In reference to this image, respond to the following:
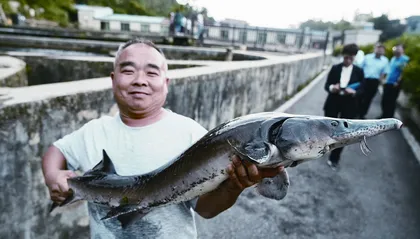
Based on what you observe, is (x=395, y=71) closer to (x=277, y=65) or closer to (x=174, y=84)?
(x=277, y=65)

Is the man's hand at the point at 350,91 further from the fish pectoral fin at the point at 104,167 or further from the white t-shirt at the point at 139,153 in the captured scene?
the fish pectoral fin at the point at 104,167

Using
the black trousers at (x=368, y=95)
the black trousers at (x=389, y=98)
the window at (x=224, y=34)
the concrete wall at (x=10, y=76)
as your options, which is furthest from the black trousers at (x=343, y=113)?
the window at (x=224, y=34)

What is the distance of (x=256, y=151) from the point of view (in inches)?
43.8

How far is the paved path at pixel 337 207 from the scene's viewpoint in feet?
11.3

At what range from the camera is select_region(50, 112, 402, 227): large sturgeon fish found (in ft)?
3.61

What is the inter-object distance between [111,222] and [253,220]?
2411mm

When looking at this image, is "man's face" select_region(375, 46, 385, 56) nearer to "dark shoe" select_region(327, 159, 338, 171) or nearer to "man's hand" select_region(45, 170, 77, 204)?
"dark shoe" select_region(327, 159, 338, 171)

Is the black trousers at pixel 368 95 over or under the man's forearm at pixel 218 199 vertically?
under

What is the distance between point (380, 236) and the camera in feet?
11.1

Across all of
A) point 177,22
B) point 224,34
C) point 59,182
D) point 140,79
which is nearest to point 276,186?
point 140,79

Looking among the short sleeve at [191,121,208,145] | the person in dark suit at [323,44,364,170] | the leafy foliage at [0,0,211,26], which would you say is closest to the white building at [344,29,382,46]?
the leafy foliage at [0,0,211,26]

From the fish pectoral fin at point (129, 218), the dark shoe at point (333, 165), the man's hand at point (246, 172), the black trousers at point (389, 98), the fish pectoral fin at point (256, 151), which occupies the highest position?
the fish pectoral fin at point (256, 151)

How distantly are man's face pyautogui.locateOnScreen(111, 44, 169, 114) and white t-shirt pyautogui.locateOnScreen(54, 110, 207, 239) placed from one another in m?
0.12

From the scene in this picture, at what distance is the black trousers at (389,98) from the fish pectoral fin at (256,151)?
785 centimetres
